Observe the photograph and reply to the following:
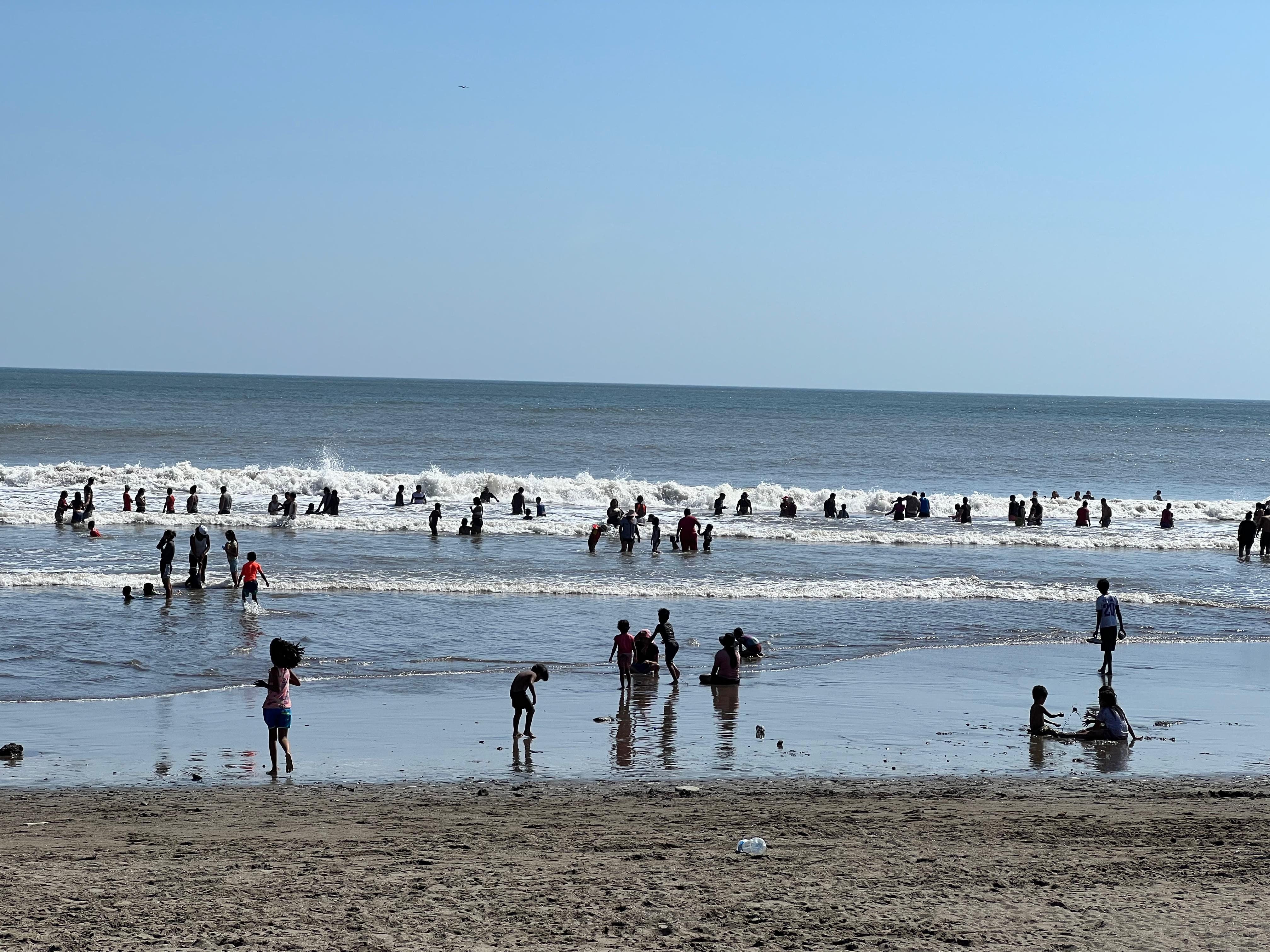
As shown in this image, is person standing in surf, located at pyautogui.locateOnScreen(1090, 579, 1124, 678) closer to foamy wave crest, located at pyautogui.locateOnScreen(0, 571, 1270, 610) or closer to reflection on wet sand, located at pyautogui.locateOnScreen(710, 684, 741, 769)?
reflection on wet sand, located at pyautogui.locateOnScreen(710, 684, 741, 769)

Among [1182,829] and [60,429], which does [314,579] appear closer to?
[1182,829]

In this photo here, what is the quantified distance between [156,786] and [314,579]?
14.2 metres

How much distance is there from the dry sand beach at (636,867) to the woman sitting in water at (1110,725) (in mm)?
1989

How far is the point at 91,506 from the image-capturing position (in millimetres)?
32781

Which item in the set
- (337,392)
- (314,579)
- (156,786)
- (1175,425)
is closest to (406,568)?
(314,579)

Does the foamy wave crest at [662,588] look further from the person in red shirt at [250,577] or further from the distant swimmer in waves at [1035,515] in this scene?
the distant swimmer in waves at [1035,515]

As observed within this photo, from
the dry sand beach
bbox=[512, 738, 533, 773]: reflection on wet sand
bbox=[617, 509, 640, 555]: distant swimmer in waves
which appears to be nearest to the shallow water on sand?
bbox=[512, 738, 533, 773]: reflection on wet sand

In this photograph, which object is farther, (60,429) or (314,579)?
(60,429)

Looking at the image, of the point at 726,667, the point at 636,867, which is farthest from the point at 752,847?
the point at 726,667

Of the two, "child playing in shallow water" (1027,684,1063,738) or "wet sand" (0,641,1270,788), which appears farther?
"child playing in shallow water" (1027,684,1063,738)

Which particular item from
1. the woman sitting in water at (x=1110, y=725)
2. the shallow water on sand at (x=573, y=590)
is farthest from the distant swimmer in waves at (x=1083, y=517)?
the woman sitting in water at (x=1110, y=725)

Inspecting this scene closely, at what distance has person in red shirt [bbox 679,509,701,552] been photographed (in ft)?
98.7

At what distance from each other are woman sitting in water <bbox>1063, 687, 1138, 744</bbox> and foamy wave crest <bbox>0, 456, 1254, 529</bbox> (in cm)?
2845

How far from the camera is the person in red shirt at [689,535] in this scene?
98.7 feet
